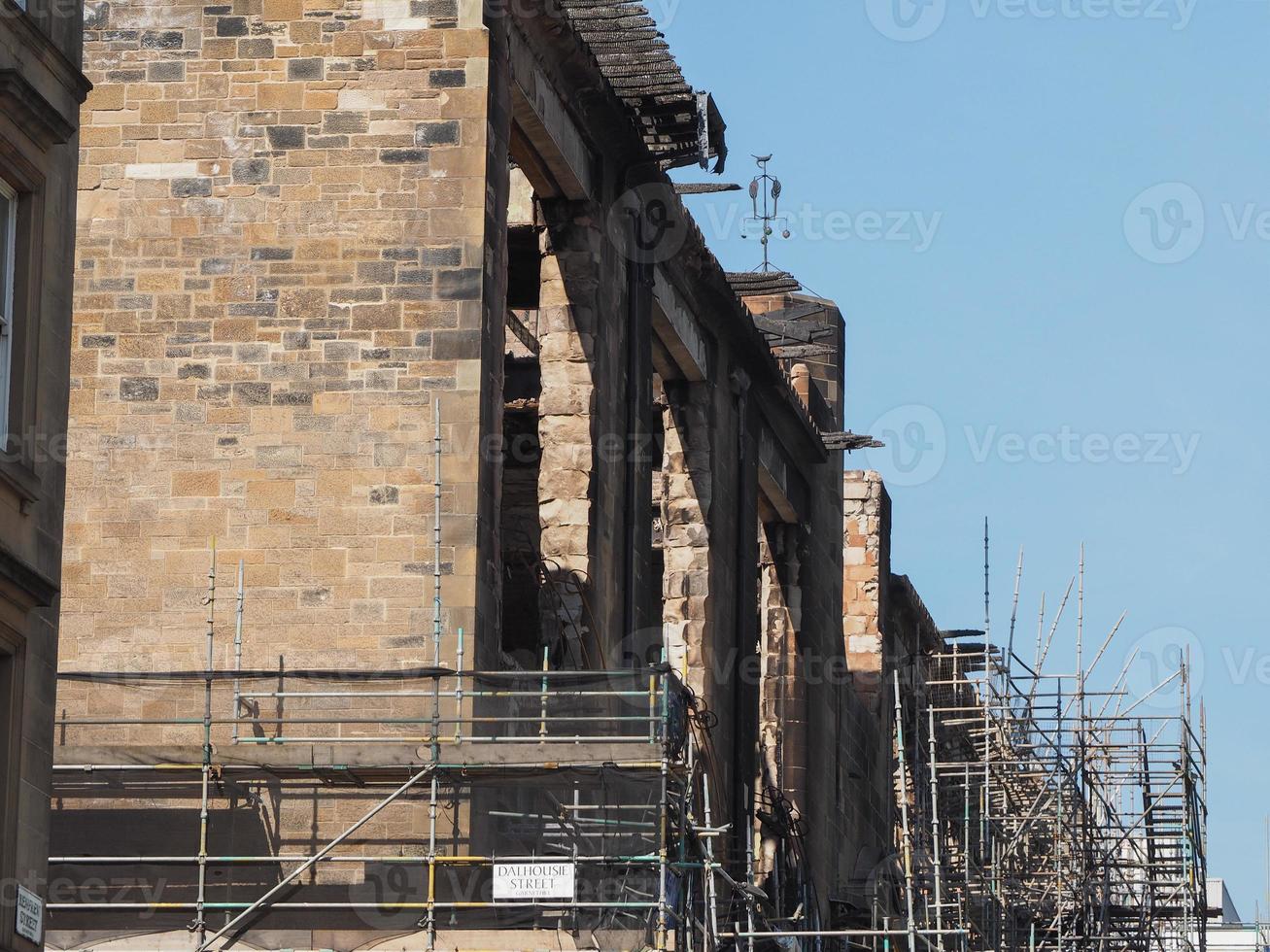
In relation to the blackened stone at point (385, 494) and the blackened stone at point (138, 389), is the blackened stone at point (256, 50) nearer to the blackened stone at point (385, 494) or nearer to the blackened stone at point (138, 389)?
the blackened stone at point (138, 389)

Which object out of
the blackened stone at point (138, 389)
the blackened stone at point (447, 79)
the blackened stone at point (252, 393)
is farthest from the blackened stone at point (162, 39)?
the blackened stone at point (252, 393)

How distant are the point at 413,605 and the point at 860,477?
68.7ft

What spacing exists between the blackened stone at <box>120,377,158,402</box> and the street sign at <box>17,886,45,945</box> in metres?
7.25

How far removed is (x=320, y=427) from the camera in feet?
78.4

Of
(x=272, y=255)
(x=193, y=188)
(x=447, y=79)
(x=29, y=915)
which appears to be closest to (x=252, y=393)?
(x=272, y=255)

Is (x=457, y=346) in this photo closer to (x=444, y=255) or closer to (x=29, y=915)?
(x=444, y=255)

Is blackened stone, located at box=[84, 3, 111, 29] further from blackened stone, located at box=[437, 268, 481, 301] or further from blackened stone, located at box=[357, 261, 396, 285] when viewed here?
blackened stone, located at box=[437, 268, 481, 301]

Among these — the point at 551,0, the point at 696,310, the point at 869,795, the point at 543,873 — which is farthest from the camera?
the point at 869,795

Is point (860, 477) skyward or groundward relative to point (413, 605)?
skyward

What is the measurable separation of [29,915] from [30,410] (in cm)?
314

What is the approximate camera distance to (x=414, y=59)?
24.4 m

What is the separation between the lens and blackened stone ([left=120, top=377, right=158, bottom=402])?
79.5 feet

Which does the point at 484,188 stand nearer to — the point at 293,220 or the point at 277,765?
the point at 293,220

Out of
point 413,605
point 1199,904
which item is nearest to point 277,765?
point 413,605
